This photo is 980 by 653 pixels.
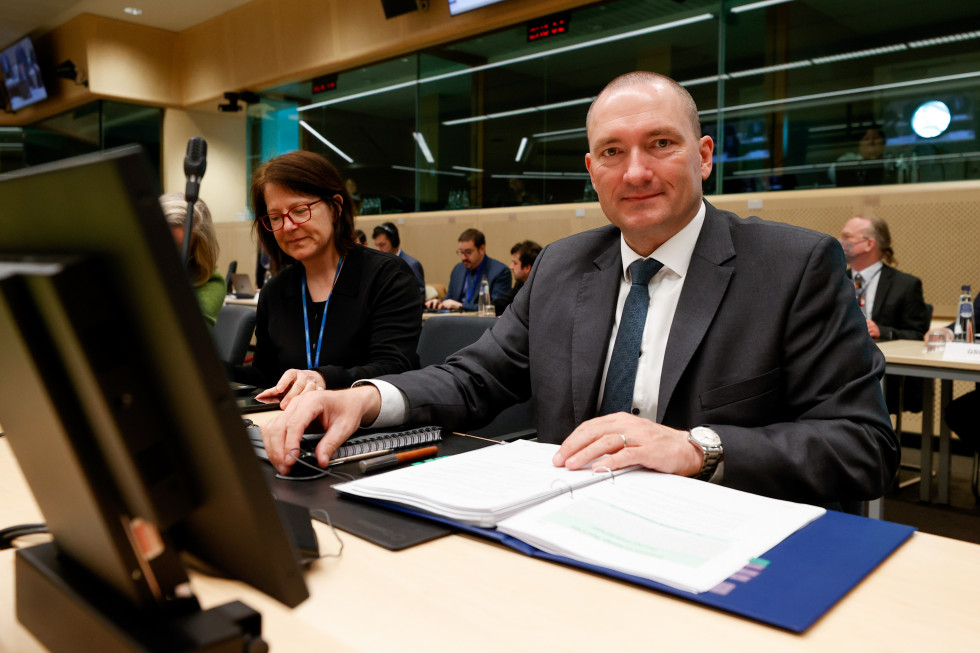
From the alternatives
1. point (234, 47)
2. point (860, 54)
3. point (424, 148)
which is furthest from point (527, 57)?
point (234, 47)

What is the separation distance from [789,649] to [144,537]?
1.58 feet

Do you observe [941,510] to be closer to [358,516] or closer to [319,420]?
[319,420]

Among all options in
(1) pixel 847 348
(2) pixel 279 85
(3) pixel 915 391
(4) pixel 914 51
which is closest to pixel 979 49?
(4) pixel 914 51

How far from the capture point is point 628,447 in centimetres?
98

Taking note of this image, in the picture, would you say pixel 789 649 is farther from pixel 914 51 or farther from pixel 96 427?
pixel 914 51

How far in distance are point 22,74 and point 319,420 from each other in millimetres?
10423

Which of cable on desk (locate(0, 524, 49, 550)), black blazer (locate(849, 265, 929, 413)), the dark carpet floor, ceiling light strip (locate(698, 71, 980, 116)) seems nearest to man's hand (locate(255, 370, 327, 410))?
cable on desk (locate(0, 524, 49, 550))

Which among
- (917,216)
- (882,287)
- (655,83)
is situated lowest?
(882,287)

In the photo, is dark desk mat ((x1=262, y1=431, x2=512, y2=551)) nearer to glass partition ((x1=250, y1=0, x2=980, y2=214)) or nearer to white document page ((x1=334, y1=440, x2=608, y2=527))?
white document page ((x1=334, y1=440, x2=608, y2=527))

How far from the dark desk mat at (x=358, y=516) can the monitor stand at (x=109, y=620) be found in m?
0.21

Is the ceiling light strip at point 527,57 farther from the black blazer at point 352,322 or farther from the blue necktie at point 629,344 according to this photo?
the blue necktie at point 629,344

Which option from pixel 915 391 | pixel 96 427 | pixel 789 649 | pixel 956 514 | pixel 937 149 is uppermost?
pixel 937 149

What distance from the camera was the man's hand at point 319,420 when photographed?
107 cm

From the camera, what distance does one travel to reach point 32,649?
1.91 ft
